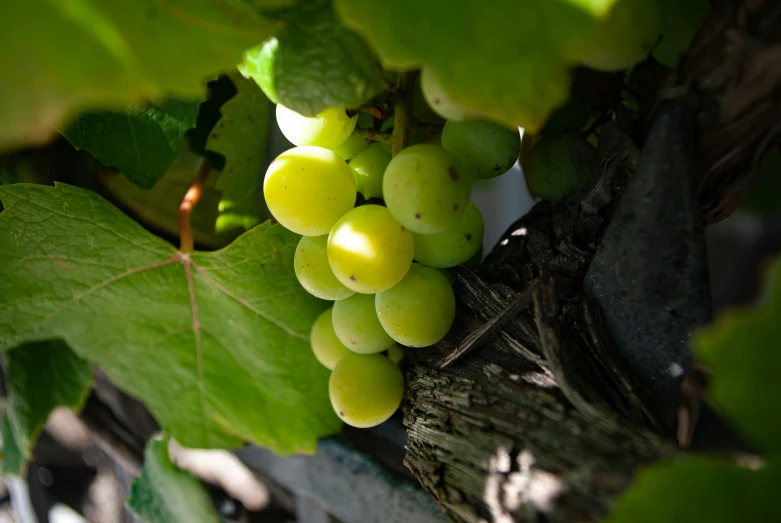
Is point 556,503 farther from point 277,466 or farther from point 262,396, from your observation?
point 277,466

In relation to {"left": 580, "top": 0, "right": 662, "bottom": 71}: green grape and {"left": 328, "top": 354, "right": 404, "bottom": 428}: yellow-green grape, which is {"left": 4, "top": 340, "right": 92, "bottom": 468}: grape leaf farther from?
{"left": 580, "top": 0, "right": 662, "bottom": 71}: green grape

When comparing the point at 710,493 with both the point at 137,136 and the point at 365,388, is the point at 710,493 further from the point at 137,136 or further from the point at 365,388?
the point at 137,136

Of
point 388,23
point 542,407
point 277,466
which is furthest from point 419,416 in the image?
point 277,466

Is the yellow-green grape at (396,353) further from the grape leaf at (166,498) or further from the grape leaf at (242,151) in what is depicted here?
the grape leaf at (166,498)

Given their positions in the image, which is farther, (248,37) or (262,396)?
(262,396)

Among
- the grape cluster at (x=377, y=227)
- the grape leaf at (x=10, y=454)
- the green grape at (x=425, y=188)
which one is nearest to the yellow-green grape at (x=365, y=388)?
the grape cluster at (x=377, y=227)

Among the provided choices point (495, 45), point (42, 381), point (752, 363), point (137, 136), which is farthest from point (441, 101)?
point (42, 381)
